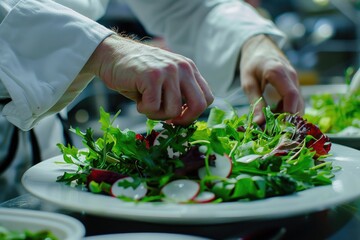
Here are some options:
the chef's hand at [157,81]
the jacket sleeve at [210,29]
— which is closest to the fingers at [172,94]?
the chef's hand at [157,81]

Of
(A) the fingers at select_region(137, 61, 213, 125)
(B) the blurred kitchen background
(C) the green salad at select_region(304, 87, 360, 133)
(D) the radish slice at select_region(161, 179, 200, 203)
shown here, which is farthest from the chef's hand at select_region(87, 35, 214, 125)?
(B) the blurred kitchen background

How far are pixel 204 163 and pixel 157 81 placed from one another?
130 mm

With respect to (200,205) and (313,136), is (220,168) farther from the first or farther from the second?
(313,136)

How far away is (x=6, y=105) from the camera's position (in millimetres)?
875

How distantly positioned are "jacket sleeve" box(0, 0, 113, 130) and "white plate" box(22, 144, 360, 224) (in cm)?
15

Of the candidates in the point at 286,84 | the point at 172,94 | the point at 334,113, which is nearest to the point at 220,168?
the point at 172,94

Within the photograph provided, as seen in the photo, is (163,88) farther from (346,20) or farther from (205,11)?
(346,20)

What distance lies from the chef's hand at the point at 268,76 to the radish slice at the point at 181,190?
436 millimetres

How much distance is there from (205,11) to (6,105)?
3.17 feet

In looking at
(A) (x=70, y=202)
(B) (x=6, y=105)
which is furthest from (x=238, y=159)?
(B) (x=6, y=105)

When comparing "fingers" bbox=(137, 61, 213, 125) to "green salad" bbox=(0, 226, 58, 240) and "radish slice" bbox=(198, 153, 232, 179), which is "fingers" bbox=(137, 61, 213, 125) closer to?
"radish slice" bbox=(198, 153, 232, 179)

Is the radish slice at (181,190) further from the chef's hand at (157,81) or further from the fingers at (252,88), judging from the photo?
the fingers at (252,88)

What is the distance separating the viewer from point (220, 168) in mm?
725

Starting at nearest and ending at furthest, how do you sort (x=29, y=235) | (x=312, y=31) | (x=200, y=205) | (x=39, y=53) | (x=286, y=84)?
(x=29, y=235), (x=200, y=205), (x=39, y=53), (x=286, y=84), (x=312, y=31)
